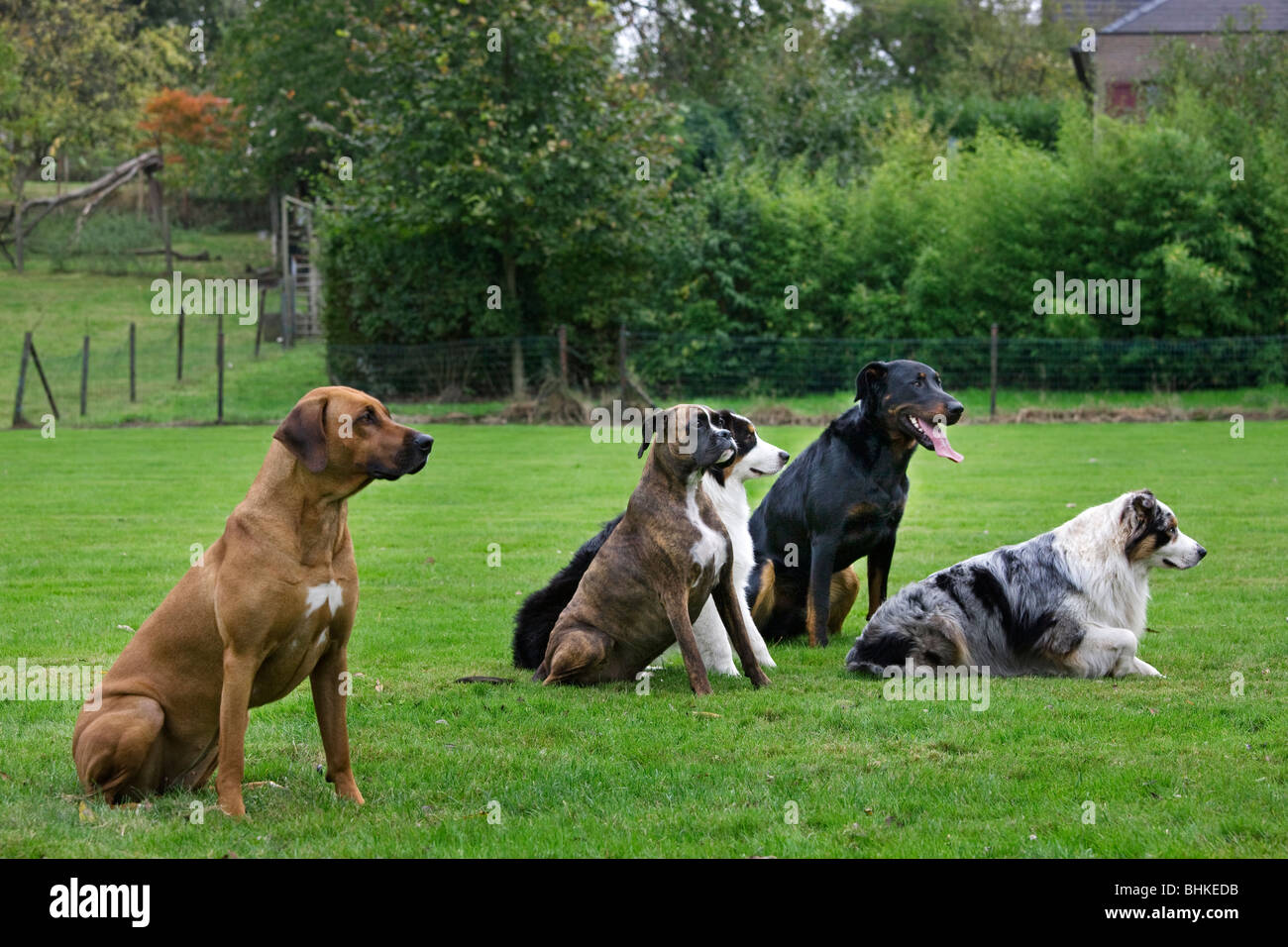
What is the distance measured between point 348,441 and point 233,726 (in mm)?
1056

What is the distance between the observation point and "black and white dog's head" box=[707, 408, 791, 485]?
24.1 feet

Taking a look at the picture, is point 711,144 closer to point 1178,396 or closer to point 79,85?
point 1178,396

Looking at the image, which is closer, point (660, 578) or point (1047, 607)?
point (660, 578)

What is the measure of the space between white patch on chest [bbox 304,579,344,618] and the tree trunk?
20912mm

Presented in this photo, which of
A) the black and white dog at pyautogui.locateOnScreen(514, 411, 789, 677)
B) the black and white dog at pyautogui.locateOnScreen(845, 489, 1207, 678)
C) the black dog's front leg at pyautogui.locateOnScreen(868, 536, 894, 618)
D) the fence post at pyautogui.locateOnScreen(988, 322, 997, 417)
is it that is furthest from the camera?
the fence post at pyautogui.locateOnScreen(988, 322, 997, 417)

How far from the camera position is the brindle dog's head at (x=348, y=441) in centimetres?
447

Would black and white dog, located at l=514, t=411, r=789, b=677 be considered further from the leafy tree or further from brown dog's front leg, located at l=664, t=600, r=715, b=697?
the leafy tree

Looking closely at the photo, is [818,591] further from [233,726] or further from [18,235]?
[18,235]

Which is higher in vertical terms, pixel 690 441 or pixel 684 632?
pixel 690 441

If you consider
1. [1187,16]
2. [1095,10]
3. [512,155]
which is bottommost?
[512,155]

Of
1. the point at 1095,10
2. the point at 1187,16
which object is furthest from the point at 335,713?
the point at 1095,10

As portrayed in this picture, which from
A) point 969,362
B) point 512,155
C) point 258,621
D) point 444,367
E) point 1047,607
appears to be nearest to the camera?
point 258,621

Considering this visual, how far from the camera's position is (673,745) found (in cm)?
550

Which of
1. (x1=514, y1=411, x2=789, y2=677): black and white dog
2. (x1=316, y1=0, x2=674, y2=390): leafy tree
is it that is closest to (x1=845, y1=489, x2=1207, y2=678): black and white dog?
(x1=514, y1=411, x2=789, y2=677): black and white dog
